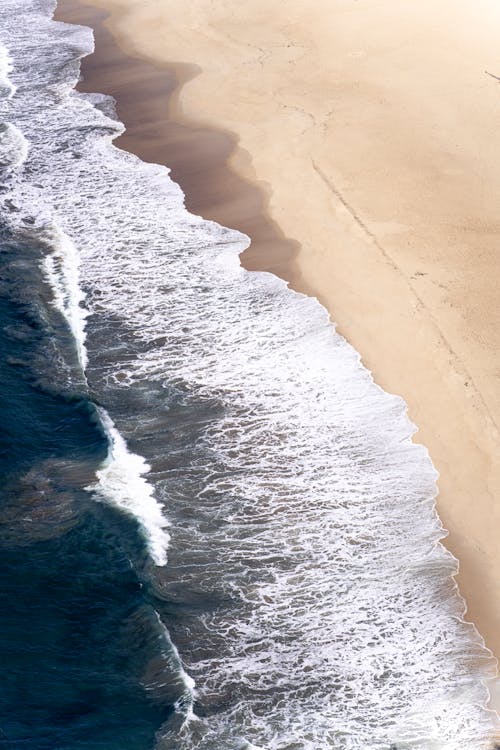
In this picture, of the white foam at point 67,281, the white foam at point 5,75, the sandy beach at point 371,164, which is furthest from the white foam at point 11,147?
the white foam at point 67,281

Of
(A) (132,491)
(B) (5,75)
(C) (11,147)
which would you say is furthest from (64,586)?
(B) (5,75)

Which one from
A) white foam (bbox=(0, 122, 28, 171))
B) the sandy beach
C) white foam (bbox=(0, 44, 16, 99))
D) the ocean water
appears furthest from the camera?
white foam (bbox=(0, 44, 16, 99))

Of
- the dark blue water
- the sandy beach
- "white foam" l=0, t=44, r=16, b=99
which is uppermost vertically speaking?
the sandy beach

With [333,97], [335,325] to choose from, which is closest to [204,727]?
[335,325]

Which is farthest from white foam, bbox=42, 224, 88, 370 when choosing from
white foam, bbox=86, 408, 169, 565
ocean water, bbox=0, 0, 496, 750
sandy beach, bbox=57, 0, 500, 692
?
sandy beach, bbox=57, 0, 500, 692

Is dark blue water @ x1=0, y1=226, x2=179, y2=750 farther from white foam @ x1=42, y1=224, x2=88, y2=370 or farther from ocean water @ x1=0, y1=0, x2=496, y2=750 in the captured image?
white foam @ x1=42, y1=224, x2=88, y2=370

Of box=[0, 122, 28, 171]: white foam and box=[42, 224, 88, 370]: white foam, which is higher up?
box=[42, 224, 88, 370]: white foam

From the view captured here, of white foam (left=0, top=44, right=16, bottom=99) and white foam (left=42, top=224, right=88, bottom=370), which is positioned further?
white foam (left=0, top=44, right=16, bottom=99)
